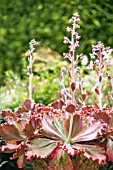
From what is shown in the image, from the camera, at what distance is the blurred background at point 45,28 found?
6.63m

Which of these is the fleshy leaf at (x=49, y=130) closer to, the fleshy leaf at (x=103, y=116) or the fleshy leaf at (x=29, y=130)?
the fleshy leaf at (x=29, y=130)

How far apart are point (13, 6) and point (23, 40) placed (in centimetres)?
50

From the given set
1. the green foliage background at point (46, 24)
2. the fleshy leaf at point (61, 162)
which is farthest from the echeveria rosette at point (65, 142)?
the green foliage background at point (46, 24)

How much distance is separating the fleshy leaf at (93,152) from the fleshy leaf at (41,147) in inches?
4.9

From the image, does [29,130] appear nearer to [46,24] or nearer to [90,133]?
[90,133]

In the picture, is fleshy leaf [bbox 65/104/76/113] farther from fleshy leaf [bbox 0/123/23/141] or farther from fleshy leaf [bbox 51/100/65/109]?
fleshy leaf [bbox 51/100/65/109]

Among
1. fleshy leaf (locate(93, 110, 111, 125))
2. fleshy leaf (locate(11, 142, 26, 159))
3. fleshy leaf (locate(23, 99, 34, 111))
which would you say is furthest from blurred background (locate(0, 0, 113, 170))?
fleshy leaf (locate(11, 142, 26, 159))

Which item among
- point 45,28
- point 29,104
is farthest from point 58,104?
point 45,28

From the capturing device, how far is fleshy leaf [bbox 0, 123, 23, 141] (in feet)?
8.82

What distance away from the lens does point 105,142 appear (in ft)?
8.83

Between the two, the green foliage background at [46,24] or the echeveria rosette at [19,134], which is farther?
the green foliage background at [46,24]

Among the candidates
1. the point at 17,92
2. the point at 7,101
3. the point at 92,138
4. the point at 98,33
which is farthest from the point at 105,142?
the point at 98,33

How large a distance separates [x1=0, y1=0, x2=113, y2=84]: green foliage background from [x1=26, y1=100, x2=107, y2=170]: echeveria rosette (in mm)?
4085

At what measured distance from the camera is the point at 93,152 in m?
2.59
